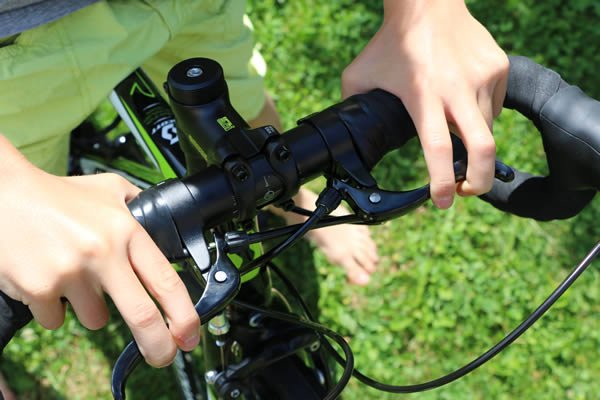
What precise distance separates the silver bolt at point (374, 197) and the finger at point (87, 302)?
0.38 metres

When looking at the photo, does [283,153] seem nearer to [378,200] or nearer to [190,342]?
[378,200]

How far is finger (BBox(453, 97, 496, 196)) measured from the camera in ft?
2.69

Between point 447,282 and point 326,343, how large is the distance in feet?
4.50

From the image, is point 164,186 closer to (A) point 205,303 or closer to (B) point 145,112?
(A) point 205,303

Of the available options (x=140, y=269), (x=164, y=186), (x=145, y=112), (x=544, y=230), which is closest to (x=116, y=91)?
(x=145, y=112)

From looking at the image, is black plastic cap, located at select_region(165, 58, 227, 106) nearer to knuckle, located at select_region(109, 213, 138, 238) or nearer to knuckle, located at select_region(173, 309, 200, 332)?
knuckle, located at select_region(109, 213, 138, 238)

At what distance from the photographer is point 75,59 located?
1.17m

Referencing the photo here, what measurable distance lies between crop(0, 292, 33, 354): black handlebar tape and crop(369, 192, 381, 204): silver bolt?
469 millimetres

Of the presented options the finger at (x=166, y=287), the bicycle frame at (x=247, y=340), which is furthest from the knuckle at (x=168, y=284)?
the bicycle frame at (x=247, y=340)

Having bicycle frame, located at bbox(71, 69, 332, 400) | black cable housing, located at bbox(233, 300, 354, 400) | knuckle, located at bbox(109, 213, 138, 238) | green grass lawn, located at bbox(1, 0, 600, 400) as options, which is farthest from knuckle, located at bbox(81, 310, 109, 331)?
green grass lawn, located at bbox(1, 0, 600, 400)

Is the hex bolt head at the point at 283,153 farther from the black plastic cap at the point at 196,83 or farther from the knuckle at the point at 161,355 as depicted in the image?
the knuckle at the point at 161,355

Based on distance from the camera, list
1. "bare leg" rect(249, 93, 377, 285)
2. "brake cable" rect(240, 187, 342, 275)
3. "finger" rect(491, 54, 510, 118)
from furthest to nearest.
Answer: "bare leg" rect(249, 93, 377, 285) → "finger" rect(491, 54, 510, 118) → "brake cable" rect(240, 187, 342, 275)

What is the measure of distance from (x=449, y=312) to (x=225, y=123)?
1.73 m

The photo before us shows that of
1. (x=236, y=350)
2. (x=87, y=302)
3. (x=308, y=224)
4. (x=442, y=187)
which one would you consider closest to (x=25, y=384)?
(x=236, y=350)
